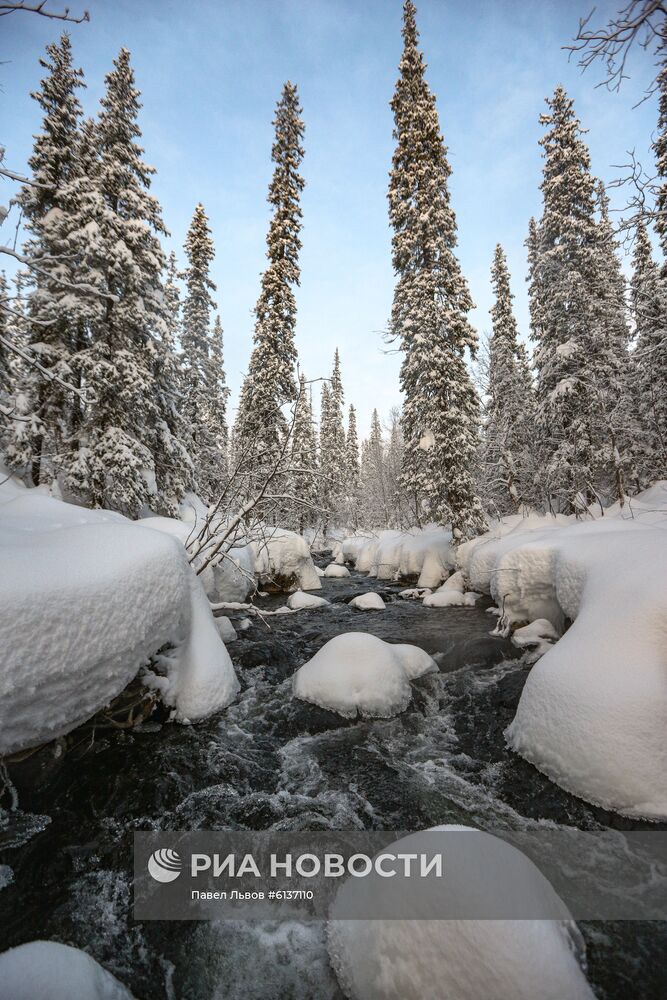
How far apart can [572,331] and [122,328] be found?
16481mm

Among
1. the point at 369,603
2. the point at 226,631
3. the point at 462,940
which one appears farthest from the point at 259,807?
the point at 369,603

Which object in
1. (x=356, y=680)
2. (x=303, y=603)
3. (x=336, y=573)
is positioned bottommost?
(x=336, y=573)

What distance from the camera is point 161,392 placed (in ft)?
44.4

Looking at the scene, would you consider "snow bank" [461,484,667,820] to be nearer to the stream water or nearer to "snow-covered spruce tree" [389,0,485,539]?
the stream water

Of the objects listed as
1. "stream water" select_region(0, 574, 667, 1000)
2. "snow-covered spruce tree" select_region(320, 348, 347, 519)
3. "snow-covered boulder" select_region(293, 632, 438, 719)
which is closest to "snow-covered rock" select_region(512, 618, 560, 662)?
"stream water" select_region(0, 574, 667, 1000)

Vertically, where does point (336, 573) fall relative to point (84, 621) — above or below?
below

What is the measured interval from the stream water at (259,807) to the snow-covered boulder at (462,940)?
34cm

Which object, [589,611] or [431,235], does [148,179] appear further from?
[589,611]

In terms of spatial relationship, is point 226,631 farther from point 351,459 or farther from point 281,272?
point 351,459

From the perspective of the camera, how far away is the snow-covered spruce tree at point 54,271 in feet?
36.0

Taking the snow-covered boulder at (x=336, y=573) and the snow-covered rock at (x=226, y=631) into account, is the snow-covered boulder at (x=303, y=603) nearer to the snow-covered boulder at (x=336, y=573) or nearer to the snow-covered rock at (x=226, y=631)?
the snow-covered rock at (x=226, y=631)

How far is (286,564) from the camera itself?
623 inches

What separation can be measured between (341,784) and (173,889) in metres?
1.83

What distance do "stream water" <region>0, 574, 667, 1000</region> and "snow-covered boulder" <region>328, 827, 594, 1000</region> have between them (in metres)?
0.34
